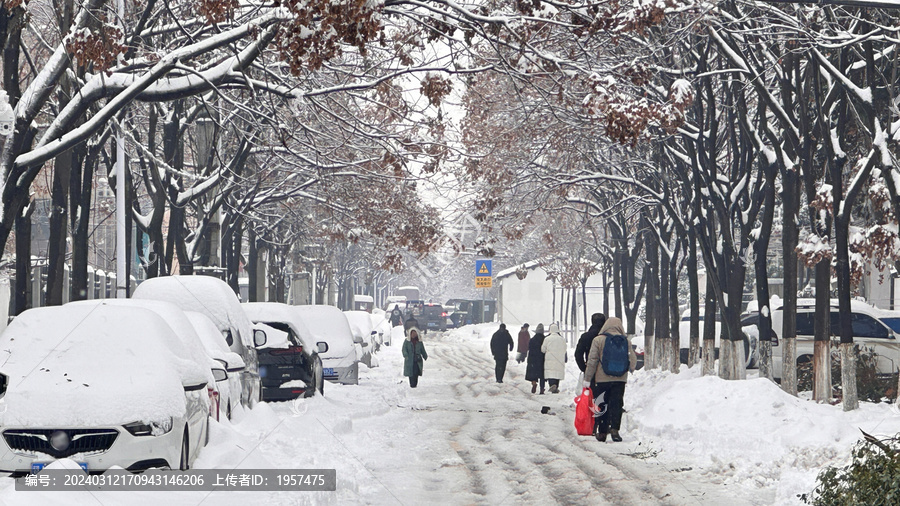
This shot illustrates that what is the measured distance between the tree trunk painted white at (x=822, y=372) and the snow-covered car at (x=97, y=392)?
1187 centimetres

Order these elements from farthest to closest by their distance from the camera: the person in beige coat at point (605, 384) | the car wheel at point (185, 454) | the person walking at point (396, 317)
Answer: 1. the person walking at point (396, 317)
2. the person in beige coat at point (605, 384)
3. the car wheel at point (185, 454)

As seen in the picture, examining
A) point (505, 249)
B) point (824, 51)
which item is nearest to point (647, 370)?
point (824, 51)

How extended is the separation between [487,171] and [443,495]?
18589mm

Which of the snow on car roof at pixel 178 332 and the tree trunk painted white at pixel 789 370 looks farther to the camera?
the tree trunk painted white at pixel 789 370

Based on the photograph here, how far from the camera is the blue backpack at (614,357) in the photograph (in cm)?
1552

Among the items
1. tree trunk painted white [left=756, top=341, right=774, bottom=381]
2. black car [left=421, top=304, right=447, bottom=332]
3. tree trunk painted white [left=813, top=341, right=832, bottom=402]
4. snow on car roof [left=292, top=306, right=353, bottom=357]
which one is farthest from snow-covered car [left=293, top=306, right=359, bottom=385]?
black car [left=421, top=304, right=447, bottom=332]

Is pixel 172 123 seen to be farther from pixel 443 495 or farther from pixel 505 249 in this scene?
pixel 505 249

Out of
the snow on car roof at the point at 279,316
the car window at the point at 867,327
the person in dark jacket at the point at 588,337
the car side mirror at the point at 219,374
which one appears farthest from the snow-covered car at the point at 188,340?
the car window at the point at 867,327

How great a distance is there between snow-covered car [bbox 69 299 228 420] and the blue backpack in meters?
5.62

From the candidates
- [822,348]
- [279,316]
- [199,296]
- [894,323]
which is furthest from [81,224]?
[894,323]

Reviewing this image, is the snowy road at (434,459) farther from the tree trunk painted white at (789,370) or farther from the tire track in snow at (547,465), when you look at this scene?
the tree trunk painted white at (789,370)

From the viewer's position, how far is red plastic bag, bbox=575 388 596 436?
15.9 meters

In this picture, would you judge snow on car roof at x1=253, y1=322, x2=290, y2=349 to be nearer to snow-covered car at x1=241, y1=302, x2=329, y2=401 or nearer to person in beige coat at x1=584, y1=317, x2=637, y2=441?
snow-covered car at x1=241, y1=302, x2=329, y2=401

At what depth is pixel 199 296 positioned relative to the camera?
15.6 metres
